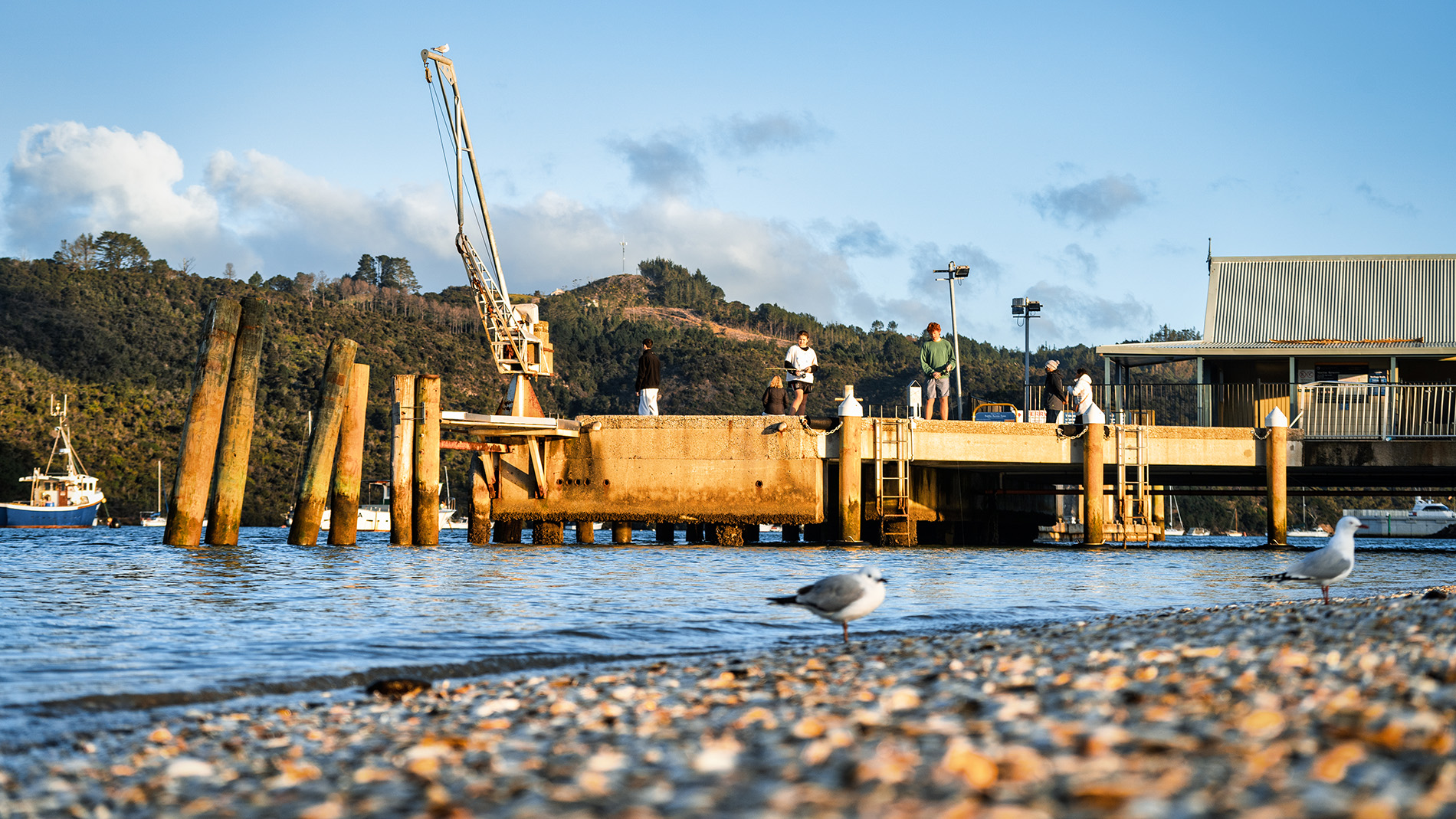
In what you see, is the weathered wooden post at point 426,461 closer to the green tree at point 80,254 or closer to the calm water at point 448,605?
the calm water at point 448,605

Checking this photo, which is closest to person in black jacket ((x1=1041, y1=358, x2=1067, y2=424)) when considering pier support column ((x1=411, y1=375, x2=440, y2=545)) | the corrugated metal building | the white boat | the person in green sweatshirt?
the person in green sweatshirt

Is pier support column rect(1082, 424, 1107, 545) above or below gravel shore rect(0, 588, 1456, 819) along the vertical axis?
above

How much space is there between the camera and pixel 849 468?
1022 inches

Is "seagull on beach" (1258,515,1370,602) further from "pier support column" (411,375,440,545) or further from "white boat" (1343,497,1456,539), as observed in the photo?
"white boat" (1343,497,1456,539)

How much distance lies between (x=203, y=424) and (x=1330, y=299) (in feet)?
100.0

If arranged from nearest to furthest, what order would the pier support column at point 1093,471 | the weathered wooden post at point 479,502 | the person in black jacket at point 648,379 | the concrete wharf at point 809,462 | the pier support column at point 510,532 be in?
the concrete wharf at point 809,462, the person in black jacket at point 648,379, the weathered wooden post at point 479,502, the pier support column at point 1093,471, the pier support column at point 510,532

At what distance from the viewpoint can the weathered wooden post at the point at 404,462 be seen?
24.4m

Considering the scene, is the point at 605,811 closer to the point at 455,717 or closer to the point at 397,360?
the point at 455,717

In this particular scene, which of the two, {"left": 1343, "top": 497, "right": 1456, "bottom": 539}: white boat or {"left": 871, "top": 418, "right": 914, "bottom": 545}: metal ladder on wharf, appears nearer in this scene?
{"left": 871, "top": 418, "right": 914, "bottom": 545}: metal ladder on wharf

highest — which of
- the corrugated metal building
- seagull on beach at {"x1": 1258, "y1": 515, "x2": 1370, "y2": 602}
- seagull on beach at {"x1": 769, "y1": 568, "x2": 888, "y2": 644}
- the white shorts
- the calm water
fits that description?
the corrugated metal building

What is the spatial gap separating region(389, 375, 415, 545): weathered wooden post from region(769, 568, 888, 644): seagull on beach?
1667cm

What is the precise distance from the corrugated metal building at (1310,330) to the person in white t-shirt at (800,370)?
1012 centimetres

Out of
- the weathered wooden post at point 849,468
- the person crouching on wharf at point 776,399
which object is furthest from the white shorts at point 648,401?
the weathered wooden post at point 849,468

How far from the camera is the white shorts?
26.9m
